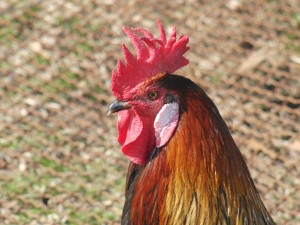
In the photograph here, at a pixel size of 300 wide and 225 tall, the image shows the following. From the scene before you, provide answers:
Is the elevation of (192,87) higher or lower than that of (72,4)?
lower

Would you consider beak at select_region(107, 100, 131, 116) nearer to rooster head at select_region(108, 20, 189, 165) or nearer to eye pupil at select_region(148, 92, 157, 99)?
rooster head at select_region(108, 20, 189, 165)

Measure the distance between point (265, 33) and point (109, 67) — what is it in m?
1.52

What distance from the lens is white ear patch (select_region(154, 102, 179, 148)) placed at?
3496mm

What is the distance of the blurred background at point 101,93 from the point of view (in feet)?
18.3

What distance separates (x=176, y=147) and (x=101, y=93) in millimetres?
3100

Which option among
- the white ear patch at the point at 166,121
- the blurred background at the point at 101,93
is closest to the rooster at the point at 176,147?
the white ear patch at the point at 166,121

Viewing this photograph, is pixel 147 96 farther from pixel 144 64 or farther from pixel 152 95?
pixel 144 64

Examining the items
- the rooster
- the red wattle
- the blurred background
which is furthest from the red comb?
the blurred background

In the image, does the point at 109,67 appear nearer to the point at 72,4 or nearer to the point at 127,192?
the point at 72,4

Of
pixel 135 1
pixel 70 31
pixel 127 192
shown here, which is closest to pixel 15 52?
pixel 70 31

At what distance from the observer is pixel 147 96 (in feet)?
11.6

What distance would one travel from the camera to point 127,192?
3.88 meters

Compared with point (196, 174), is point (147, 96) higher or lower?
higher

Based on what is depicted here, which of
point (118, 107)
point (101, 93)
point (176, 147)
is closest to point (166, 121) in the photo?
point (176, 147)
